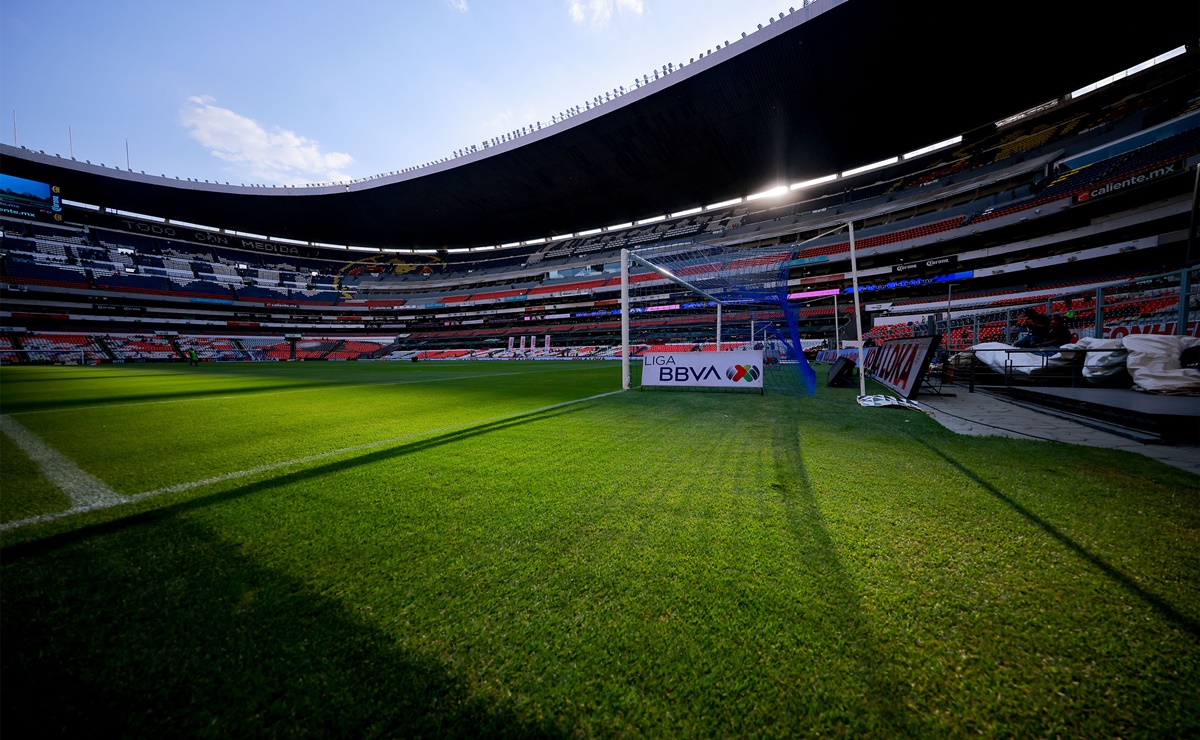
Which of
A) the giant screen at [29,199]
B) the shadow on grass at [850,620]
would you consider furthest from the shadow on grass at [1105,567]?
the giant screen at [29,199]

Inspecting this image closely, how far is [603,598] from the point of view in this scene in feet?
4.24

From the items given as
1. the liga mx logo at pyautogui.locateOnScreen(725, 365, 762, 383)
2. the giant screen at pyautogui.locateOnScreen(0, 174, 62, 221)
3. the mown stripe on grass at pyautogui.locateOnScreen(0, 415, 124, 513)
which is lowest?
the mown stripe on grass at pyautogui.locateOnScreen(0, 415, 124, 513)

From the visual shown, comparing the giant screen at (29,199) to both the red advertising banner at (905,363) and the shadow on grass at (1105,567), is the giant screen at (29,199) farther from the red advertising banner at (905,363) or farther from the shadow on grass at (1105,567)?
the red advertising banner at (905,363)

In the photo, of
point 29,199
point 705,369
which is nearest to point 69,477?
point 705,369

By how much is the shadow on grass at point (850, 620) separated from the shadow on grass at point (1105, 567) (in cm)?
92

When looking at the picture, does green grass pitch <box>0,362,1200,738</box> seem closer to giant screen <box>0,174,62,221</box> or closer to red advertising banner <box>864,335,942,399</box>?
red advertising banner <box>864,335,942,399</box>

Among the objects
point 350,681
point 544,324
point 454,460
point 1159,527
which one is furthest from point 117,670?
point 544,324

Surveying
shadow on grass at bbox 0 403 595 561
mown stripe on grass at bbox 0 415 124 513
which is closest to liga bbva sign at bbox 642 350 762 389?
shadow on grass at bbox 0 403 595 561

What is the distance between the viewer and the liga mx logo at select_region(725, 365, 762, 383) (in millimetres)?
6766

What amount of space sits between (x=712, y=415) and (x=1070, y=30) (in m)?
28.6

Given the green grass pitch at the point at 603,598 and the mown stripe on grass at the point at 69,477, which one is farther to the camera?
the mown stripe on grass at the point at 69,477

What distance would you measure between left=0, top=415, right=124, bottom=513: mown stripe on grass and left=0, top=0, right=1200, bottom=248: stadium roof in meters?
23.9

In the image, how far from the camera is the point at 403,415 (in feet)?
15.6

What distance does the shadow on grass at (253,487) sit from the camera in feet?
5.13
